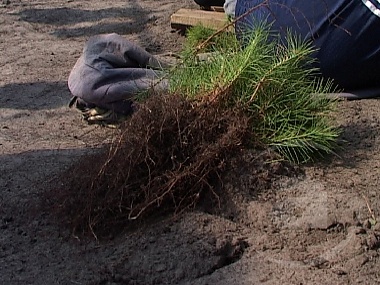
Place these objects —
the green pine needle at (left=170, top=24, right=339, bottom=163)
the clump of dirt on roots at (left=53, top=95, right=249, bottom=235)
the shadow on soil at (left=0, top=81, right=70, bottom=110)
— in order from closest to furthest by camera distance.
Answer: the clump of dirt on roots at (left=53, top=95, right=249, bottom=235) → the green pine needle at (left=170, top=24, right=339, bottom=163) → the shadow on soil at (left=0, top=81, right=70, bottom=110)

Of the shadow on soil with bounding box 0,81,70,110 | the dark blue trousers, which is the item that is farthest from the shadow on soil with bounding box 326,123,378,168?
the shadow on soil with bounding box 0,81,70,110

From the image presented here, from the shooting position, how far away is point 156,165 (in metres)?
2.64

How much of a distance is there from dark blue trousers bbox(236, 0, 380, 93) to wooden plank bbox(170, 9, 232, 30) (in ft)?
3.38

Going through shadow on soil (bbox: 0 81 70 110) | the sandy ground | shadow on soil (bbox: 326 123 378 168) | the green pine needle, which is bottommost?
shadow on soil (bbox: 0 81 70 110)

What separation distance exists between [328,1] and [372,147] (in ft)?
2.39

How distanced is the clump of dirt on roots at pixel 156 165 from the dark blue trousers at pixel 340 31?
0.66m

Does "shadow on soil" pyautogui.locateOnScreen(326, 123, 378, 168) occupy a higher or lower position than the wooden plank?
higher

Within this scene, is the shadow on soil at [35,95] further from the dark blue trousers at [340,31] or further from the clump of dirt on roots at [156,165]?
the clump of dirt on roots at [156,165]

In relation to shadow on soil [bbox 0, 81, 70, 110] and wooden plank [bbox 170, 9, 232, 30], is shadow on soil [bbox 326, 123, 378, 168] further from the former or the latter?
shadow on soil [bbox 0, 81, 70, 110]

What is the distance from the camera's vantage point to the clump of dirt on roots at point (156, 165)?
2.60 meters

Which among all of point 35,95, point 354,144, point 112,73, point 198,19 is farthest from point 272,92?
point 198,19

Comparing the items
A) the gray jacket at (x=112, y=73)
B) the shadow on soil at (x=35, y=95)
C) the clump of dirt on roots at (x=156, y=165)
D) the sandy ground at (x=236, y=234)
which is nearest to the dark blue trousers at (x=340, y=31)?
the sandy ground at (x=236, y=234)

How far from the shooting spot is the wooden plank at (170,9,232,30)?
14.6 ft

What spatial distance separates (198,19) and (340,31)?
155 cm
